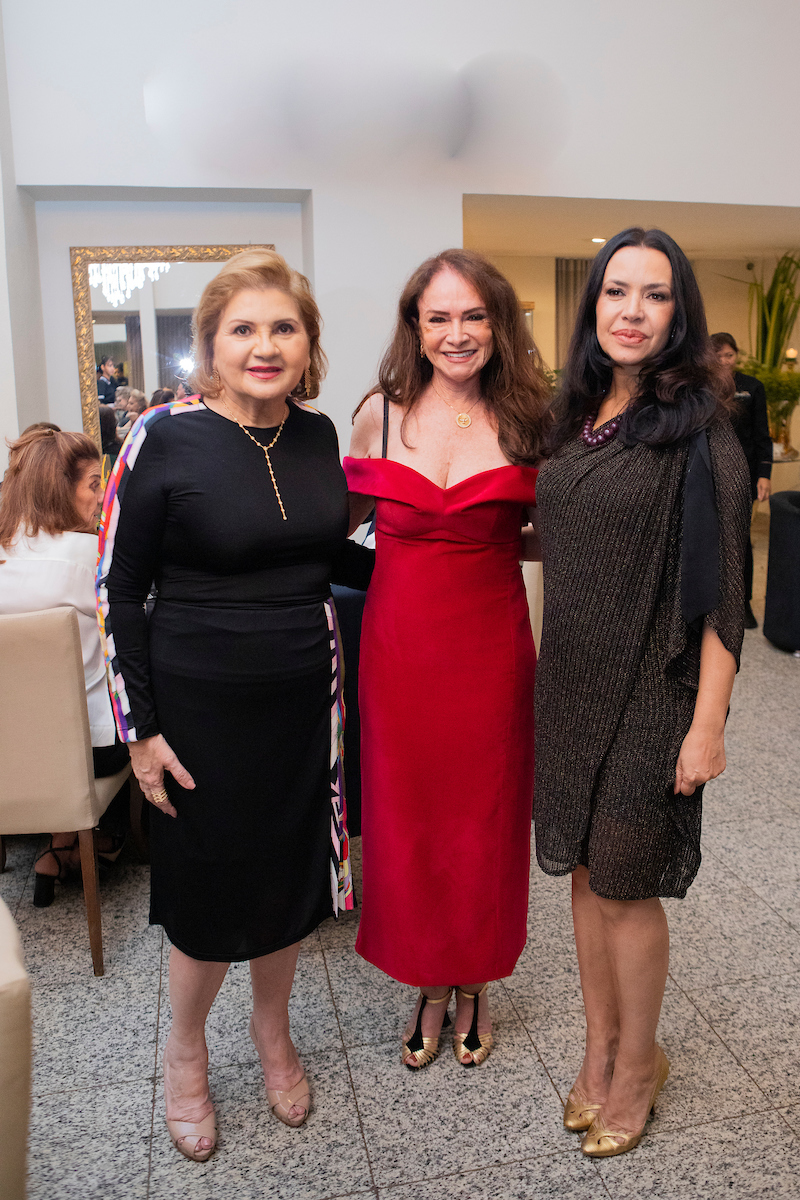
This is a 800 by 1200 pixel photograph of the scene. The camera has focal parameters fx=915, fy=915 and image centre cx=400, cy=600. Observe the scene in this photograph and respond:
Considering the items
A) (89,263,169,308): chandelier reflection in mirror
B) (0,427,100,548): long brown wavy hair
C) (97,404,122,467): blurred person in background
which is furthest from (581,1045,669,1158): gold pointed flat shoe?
(89,263,169,308): chandelier reflection in mirror

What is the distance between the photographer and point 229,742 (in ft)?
5.45

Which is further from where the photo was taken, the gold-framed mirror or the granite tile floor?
the gold-framed mirror

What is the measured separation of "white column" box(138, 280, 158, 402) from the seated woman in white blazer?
2626 mm

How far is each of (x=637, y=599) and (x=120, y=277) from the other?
14.4ft

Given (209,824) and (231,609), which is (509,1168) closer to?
(209,824)

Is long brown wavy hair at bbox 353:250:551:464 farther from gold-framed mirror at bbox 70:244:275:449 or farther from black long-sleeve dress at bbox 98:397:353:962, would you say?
gold-framed mirror at bbox 70:244:275:449

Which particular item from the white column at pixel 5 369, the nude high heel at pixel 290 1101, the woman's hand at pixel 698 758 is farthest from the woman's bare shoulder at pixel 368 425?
the white column at pixel 5 369

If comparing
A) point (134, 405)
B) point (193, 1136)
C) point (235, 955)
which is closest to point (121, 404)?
point (134, 405)

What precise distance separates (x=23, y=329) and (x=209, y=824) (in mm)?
3740

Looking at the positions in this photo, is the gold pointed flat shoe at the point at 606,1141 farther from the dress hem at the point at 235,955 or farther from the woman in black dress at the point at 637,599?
the dress hem at the point at 235,955

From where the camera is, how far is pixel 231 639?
5.28ft

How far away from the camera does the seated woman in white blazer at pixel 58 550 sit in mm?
2562

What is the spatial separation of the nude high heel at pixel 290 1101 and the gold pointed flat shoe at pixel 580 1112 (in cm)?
53

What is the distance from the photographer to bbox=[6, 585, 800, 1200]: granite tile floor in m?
1.74
